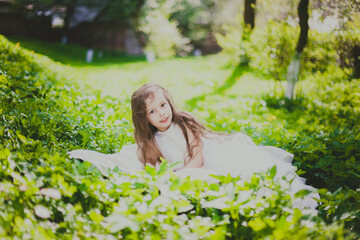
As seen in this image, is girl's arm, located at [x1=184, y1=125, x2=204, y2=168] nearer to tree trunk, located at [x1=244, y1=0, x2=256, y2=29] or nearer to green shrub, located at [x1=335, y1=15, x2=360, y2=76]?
green shrub, located at [x1=335, y1=15, x2=360, y2=76]

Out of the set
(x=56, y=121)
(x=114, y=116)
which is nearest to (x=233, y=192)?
(x=56, y=121)

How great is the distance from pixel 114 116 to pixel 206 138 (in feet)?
5.37

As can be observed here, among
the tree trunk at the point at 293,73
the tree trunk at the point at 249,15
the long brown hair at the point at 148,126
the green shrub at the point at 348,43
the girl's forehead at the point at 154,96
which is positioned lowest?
the long brown hair at the point at 148,126

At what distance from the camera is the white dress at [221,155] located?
2918mm

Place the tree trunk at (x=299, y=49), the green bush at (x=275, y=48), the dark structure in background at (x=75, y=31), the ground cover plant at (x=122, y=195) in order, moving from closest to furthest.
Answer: the ground cover plant at (x=122, y=195)
the tree trunk at (x=299, y=49)
the green bush at (x=275, y=48)
the dark structure in background at (x=75, y=31)

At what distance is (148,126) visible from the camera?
10.5 feet

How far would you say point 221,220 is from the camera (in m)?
1.92

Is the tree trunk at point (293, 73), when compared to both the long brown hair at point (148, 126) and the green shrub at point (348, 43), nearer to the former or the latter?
the green shrub at point (348, 43)

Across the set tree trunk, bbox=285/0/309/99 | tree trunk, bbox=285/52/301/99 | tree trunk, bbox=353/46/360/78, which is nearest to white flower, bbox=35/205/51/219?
tree trunk, bbox=353/46/360/78

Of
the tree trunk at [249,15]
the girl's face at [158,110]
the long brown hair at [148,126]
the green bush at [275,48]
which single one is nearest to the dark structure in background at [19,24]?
the tree trunk at [249,15]

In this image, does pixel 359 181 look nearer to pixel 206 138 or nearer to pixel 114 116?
pixel 206 138

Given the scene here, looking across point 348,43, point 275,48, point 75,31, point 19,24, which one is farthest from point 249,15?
point 75,31

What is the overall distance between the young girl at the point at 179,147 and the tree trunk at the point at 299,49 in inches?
167

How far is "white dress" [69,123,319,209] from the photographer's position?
2918mm
